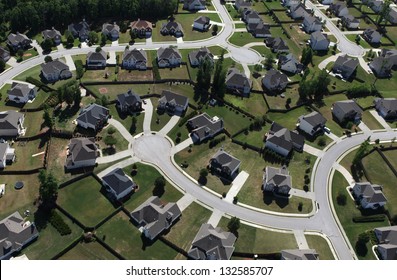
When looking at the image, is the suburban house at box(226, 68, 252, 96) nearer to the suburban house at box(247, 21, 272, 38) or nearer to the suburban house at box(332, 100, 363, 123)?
the suburban house at box(332, 100, 363, 123)

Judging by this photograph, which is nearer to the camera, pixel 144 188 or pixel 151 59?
pixel 144 188

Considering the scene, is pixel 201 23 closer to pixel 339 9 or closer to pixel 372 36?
pixel 339 9

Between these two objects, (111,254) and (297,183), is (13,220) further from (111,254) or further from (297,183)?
(297,183)

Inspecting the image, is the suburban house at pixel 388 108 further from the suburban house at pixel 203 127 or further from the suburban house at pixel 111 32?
the suburban house at pixel 111 32

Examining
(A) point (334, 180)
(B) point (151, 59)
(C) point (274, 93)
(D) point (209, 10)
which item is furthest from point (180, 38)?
(A) point (334, 180)

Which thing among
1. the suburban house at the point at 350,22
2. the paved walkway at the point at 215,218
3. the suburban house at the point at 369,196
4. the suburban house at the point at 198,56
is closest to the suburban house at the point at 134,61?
the suburban house at the point at 198,56

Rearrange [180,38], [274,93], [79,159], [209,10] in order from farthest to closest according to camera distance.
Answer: [209,10] < [180,38] < [274,93] < [79,159]
